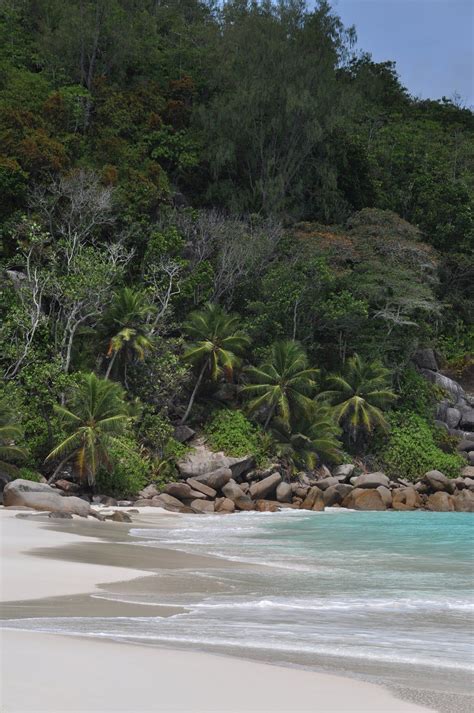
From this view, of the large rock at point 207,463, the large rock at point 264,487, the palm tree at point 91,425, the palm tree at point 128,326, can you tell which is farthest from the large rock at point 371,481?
the palm tree at point 91,425

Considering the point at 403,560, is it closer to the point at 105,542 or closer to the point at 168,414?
the point at 105,542

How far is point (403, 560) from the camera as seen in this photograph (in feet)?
41.6

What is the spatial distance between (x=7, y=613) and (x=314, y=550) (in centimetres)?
828

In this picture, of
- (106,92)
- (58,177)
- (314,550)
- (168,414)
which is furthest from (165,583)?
(106,92)

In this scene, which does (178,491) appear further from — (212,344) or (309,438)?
(309,438)

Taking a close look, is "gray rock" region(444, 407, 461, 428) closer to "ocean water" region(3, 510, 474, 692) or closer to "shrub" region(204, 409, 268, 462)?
"shrub" region(204, 409, 268, 462)

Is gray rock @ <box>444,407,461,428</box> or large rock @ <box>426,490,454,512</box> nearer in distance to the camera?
large rock @ <box>426,490,454,512</box>

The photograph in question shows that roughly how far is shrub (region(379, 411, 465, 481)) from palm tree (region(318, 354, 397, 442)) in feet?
3.40

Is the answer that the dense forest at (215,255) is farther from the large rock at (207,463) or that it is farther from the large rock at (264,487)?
the large rock at (264,487)

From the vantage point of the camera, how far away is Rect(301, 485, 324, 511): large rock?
25.7 meters

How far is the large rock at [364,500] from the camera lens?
26.4 meters

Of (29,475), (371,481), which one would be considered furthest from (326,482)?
(29,475)

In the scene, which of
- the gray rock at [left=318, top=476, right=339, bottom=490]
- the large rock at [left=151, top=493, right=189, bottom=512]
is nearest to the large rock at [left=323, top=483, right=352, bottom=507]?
the gray rock at [left=318, top=476, right=339, bottom=490]

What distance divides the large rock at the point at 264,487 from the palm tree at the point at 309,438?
1.94 meters
